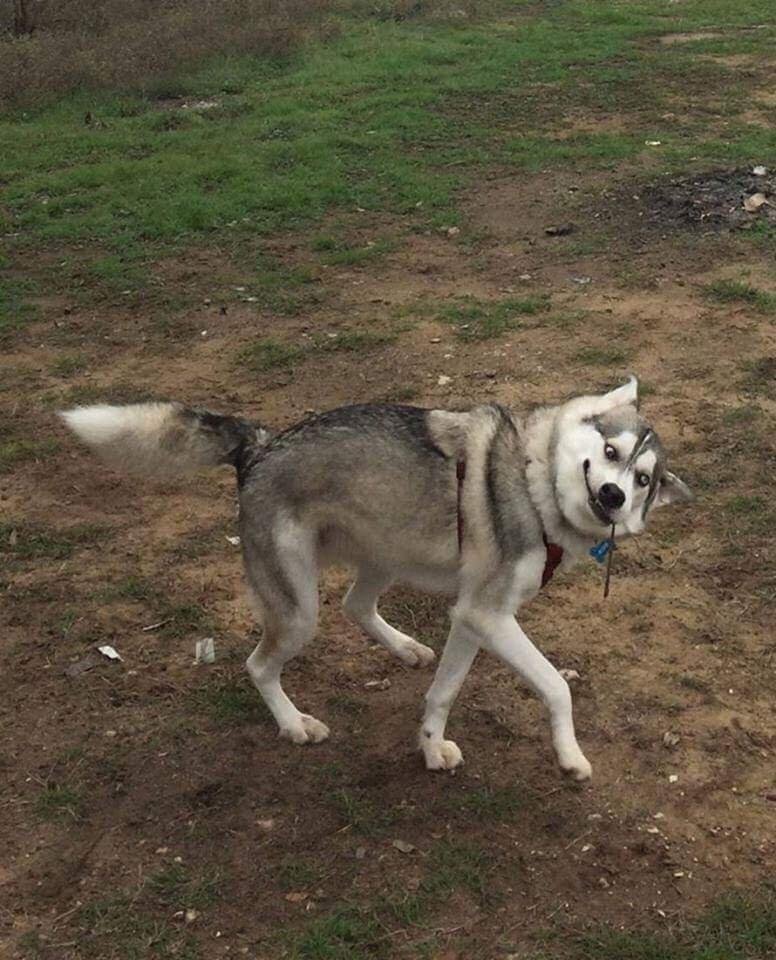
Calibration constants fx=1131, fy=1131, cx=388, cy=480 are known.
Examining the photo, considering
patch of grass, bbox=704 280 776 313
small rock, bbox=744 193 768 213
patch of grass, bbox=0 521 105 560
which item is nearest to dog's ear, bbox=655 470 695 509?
patch of grass, bbox=0 521 105 560

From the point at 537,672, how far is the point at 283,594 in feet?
3.37

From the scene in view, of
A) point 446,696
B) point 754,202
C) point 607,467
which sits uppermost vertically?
point 607,467

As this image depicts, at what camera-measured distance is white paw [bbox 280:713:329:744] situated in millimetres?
4727

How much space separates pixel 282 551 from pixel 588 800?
1541 mm

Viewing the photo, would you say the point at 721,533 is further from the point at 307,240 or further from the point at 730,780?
the point at 307,240

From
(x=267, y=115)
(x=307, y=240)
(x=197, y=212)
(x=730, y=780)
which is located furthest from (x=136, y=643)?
(x=267, y=115)

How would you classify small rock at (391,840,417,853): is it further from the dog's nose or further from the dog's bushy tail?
the dog's bushy tail

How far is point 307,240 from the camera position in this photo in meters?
10.7

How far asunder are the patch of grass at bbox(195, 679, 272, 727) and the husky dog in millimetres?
358

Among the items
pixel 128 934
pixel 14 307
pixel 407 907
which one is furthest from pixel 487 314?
pixel 128 934

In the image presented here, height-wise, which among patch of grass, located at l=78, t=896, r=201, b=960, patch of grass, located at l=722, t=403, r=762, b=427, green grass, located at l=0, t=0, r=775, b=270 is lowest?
patch of grass, located at l=78, t=896, r=201, b=960

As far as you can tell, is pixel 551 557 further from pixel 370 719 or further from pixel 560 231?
pixel 560 231

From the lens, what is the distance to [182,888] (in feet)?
13.2

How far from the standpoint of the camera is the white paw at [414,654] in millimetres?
5148
